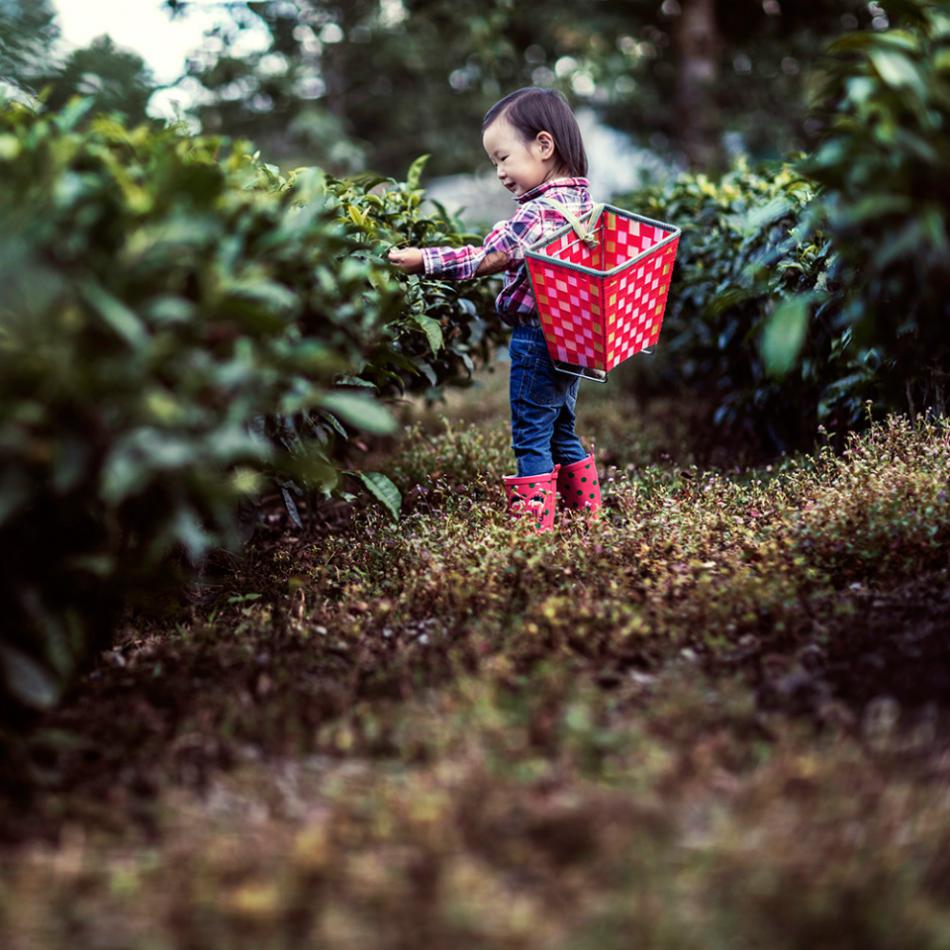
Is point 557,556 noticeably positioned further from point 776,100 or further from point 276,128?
point 276,128

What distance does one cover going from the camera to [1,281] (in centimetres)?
179

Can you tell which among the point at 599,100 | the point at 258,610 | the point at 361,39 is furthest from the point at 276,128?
the point at 258,610

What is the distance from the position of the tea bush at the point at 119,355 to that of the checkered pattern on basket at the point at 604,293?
87cm

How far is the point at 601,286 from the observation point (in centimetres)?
299

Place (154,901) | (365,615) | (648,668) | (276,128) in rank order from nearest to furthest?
(154,901)
(648,668)
(365,615)
(276,128)

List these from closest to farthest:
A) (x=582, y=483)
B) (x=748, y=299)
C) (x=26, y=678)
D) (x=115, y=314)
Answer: (x=115, y=314) < (x=26, y=678) < (x=582, y=483) < (x=748, y=299)

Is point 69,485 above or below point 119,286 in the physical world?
below

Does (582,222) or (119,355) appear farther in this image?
(582,222)

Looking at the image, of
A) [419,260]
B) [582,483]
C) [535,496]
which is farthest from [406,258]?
[582,483]

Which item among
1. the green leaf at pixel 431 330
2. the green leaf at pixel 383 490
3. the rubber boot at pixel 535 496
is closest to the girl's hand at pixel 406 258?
the green leaf at pixel 431 330

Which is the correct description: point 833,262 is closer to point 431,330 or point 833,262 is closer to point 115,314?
point 431,330

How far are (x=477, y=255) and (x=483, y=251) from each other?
3 centimetres

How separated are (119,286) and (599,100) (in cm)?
1311

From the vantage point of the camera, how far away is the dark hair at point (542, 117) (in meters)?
3.45
